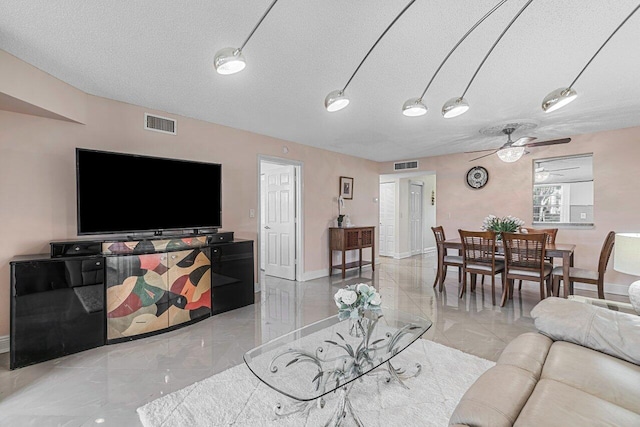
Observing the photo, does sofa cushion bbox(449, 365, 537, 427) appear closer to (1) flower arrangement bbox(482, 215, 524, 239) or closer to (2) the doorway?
(1) flower arrangement bbox(482, 215, 524, 239)

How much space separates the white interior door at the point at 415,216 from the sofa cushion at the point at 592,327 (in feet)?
21.4

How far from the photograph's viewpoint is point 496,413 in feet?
3.57

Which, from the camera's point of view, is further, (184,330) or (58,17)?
(184,330)

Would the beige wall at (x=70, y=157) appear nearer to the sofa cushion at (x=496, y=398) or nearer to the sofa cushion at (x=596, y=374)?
the sofa cushion at (x=496, y=398)

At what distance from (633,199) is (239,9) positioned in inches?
225

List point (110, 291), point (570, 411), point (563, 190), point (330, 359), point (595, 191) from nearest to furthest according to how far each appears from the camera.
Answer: point (570, 411) → point (330, 359) → point (110, 291) → point (595, 191) → point (563, 190)

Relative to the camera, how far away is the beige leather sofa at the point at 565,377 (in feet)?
3.61

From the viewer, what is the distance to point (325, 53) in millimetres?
2281

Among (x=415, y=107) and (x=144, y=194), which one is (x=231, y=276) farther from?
(x=415, y=107)

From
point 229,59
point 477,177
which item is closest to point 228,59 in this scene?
point 229,59

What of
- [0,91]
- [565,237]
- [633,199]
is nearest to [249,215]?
[0,91]

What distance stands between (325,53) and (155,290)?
266 centimetres

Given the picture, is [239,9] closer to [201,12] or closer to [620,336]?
[201,12]

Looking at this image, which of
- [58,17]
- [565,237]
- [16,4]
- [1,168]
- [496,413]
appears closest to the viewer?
[496,413]
